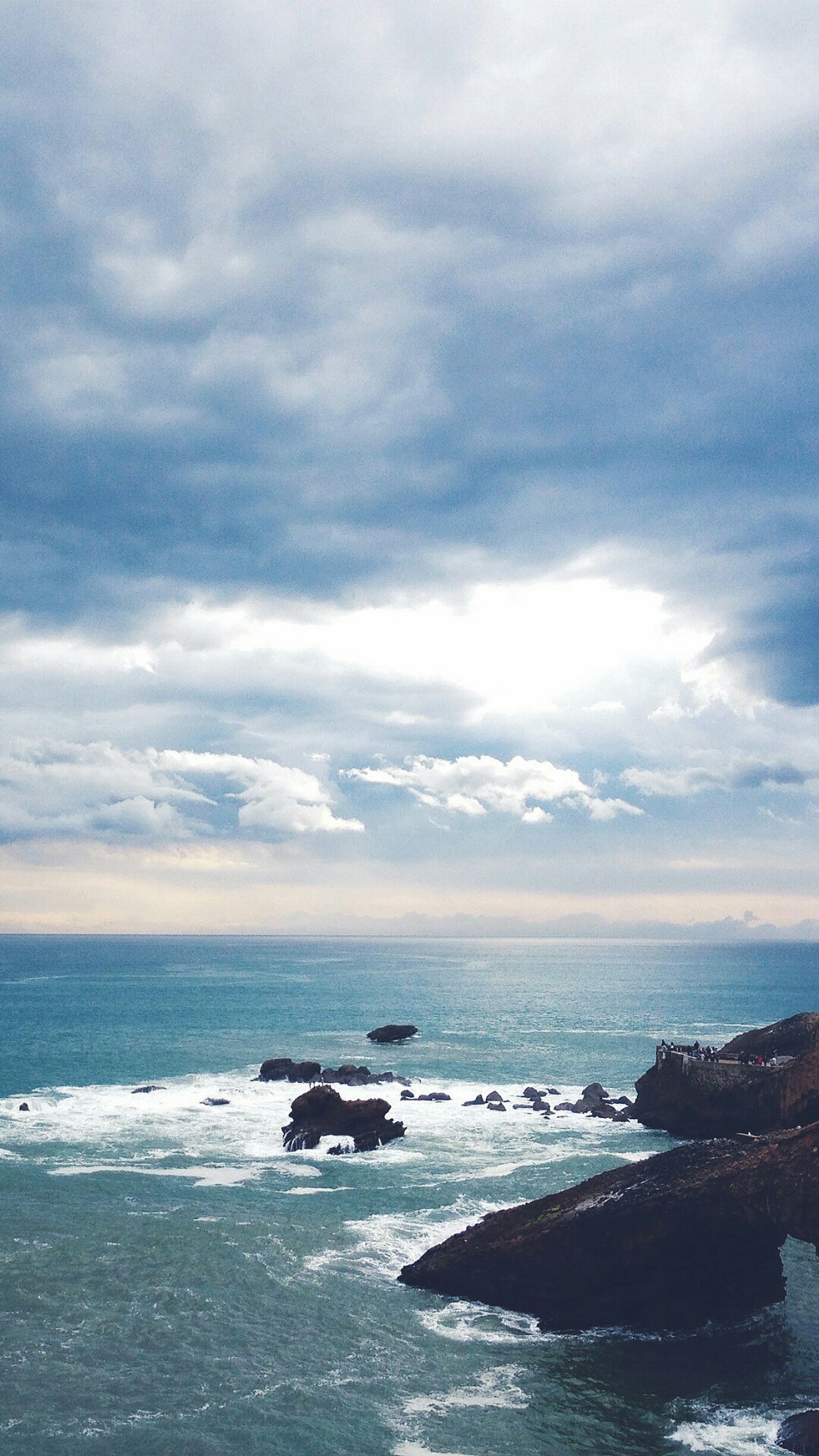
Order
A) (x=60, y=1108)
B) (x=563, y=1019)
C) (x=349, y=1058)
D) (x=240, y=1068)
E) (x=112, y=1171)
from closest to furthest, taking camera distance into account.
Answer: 1. (x=112, y=1171)
2. (x=60, y=1108)
3. (x=240, y=1068)
4. (x=349, y=1058)
5. (x=563, y=1019)

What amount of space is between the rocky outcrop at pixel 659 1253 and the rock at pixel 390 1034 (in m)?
70.2

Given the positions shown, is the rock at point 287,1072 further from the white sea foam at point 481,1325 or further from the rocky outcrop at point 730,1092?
the white sea foam at point 481,1325

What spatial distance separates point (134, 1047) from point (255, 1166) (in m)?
49.6

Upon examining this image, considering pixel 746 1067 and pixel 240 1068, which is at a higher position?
pixel 746 1067

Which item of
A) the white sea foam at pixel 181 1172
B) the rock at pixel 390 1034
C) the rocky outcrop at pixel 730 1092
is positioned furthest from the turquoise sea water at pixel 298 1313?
the rock at pixel 390 1034

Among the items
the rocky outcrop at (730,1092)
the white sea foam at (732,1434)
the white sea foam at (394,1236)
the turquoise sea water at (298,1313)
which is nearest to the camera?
the white sea foam at (732,1434)

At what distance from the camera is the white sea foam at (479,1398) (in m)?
26.5

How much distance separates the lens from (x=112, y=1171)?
4872 centimetres

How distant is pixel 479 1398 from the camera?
88.6 feet

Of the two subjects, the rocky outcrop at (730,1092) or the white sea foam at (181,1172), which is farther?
the rocky outcrop at (730,1092)

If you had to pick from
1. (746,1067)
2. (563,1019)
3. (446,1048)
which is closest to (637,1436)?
(746,1067)

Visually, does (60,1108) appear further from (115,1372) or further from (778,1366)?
(778,1366)

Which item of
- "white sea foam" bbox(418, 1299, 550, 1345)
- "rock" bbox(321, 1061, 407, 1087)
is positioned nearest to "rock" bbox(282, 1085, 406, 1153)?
"rock" bbox(321, 1061, 407, 1087)

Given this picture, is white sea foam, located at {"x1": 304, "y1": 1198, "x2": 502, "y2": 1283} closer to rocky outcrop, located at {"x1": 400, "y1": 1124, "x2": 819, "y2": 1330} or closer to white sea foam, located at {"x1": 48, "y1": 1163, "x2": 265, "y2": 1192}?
rocky outcrop, located at {"x1": 400, "y1": 1124, "x2": 819, "y2": 1330}
